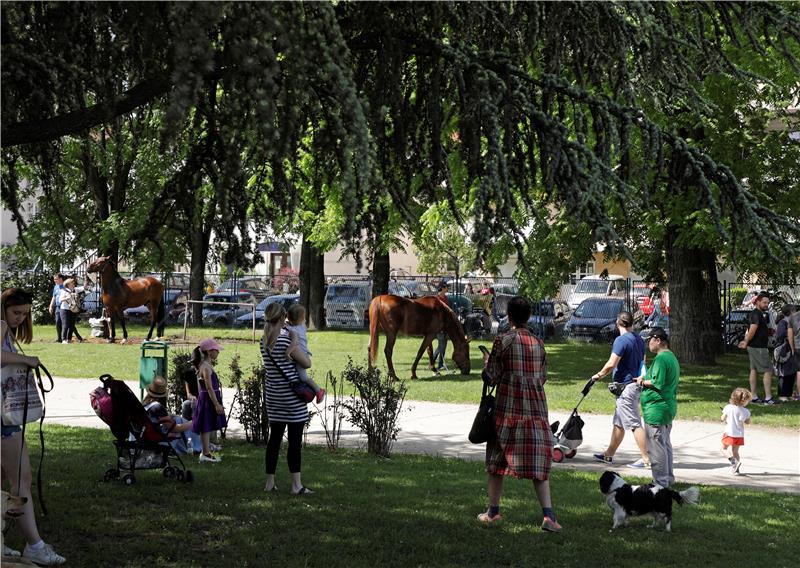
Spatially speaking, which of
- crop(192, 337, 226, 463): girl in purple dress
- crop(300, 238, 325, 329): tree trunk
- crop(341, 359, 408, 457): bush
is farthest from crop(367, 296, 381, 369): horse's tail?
crop(300, 238, 325, 329): tree trunk

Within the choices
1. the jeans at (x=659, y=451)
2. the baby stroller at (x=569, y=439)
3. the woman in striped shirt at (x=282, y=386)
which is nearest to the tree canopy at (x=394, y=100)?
the woman in striped shirt at (x=282, y=386)

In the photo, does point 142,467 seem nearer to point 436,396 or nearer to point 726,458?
point 726,458

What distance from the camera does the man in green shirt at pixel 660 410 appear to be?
9242 millimetres

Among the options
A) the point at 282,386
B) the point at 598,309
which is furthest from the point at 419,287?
the point at 282,386

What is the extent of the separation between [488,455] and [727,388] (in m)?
12.1

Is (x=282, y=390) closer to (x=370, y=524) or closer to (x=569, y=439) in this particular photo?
(x=370, y=524)

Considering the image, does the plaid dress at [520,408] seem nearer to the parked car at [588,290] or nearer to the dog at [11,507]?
the dog at [11,507]

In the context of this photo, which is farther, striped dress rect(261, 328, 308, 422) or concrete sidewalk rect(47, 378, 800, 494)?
concrete sidewalk rect(47, 378, 800, 494)

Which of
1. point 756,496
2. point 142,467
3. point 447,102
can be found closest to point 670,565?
point 756,496

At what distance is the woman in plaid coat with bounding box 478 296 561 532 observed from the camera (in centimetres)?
741

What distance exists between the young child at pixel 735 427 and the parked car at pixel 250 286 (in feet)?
110

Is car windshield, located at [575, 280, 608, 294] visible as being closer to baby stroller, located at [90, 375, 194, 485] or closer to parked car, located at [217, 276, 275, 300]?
parked car, located at [217, 276, 275, 300]

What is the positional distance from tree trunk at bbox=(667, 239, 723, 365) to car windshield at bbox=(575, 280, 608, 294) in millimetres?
18866

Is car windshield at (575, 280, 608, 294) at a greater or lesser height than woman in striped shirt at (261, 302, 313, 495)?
greater
